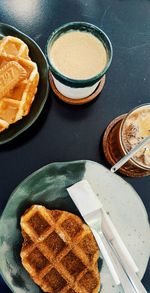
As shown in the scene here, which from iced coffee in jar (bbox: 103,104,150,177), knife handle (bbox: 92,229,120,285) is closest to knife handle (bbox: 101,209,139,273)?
knife handle (bbox: 92,229,120,285)

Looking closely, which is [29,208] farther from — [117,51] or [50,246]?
[117,51]

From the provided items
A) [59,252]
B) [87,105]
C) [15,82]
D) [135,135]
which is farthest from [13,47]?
[59,252]

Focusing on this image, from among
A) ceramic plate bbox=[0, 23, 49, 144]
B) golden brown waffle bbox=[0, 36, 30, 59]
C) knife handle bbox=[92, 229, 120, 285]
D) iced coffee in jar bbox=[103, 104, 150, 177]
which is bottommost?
knife handle bbox=[92, 229, 120, 285]

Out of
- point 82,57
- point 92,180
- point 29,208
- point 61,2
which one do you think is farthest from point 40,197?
point 61,2

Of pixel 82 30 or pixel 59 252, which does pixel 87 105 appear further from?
pixel 59 252

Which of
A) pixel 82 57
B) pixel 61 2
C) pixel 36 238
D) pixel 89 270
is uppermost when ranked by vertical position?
pixel 61 2

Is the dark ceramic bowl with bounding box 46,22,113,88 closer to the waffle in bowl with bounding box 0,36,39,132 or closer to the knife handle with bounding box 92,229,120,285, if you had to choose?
the waffle in bowl with bounding box 0,36,39,132
